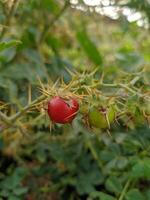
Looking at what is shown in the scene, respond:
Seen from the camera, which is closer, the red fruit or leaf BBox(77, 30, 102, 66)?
the red fruit

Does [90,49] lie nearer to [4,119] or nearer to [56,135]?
[56,135]

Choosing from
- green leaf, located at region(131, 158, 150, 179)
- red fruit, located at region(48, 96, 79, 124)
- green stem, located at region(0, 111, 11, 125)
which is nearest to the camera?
red fruit, located at region(48, 96, 79, 124)

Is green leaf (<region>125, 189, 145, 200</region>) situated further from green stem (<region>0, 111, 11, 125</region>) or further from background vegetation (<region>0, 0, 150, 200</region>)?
green stem (<region>0, 111, 11, 125</region>)

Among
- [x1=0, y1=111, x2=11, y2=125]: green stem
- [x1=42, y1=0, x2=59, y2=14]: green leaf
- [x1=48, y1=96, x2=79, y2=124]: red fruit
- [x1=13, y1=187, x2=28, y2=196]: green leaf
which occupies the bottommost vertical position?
[x1=13, y1=187, x2=28, y2=196]: green leaf

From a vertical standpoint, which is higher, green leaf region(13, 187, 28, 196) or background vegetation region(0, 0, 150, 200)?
background vegetation region(0, 0, 150, 200)

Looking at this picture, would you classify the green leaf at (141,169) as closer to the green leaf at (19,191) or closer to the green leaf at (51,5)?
the green leaf at (19,191)

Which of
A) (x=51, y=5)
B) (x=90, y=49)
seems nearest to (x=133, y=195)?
(x=90, y=49)

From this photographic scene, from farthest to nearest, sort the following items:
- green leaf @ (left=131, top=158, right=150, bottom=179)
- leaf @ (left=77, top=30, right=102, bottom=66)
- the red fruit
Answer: leaf @ (left=77, top=30, right=102, bottom=66) < green leaf @ (left=131, top=158, right=150, bottom=179) < the red fruit

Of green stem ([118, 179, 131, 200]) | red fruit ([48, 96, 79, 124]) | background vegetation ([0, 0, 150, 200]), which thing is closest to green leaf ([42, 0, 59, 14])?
background vegetation ([0, 0, 150, 200])
